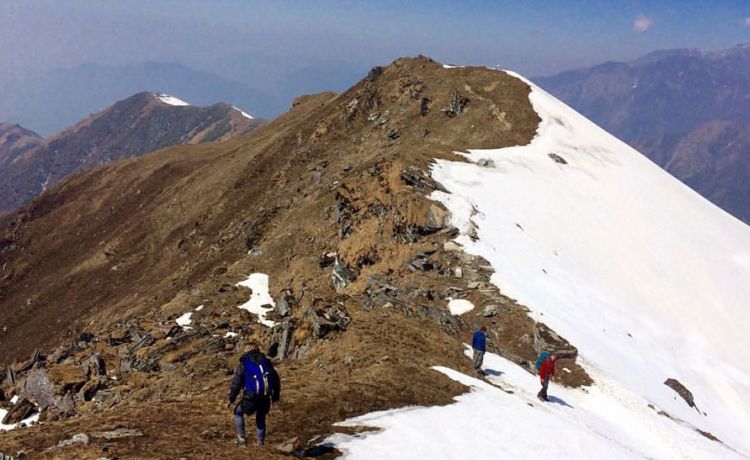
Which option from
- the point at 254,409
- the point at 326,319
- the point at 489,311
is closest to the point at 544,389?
the point at 489,311

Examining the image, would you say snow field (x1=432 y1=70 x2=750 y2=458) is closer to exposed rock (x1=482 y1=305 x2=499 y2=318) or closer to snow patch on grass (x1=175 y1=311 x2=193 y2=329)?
exposed rock (x1=482 y1=305 x2=499 y2=318)

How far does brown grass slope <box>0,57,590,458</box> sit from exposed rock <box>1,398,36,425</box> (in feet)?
7.24

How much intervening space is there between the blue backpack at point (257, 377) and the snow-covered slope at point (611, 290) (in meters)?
2.73

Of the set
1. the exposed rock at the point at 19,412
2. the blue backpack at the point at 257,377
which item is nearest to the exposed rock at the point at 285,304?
the exposed rock at the point at 19,412

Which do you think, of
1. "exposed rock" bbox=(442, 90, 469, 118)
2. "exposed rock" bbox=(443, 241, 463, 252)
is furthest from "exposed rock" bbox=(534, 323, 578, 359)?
"exposed rock" bbox=(442, 90, 469, 118)

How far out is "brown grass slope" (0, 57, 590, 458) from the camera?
15586 millimetres

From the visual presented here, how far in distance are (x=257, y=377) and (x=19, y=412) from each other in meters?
20.4

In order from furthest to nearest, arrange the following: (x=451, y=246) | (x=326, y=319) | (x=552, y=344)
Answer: (x=451, y=246), (x=552, y=344), (x=326, y=319)

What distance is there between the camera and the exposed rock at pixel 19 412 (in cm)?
2479

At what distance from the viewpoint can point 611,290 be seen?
37.0 meters

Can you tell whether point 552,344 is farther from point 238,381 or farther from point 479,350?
point 238,381

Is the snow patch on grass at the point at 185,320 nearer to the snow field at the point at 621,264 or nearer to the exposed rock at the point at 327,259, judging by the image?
the exposed rock at the point at 327,259

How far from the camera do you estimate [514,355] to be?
990 inches

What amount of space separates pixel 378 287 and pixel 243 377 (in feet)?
67.4
